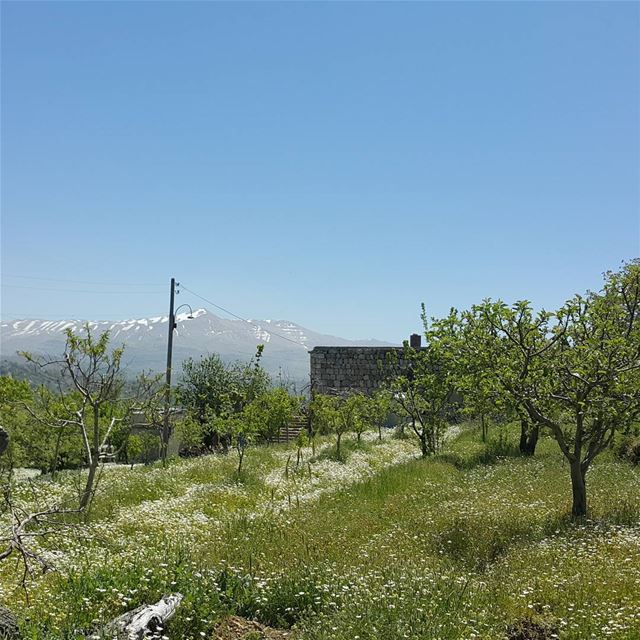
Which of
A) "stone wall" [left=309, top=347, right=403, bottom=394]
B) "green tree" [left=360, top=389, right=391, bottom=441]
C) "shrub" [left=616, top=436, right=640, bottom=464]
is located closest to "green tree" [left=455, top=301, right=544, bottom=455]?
"shrub" [left=616, top=436, right=640, bottom=464]

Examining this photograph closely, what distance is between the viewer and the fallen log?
5934 mm

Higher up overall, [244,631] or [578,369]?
[578,369]

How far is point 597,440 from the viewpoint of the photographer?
11.5 meters

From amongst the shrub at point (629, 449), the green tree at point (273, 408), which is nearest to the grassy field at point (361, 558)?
the shrub at point (629, 449)

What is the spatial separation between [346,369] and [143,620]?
32451 mm

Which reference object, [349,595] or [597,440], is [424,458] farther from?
[349,595]

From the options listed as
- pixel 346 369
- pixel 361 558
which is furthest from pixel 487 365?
pixel 346 369

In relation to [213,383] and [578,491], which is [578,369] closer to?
[578,491]

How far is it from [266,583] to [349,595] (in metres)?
1.26

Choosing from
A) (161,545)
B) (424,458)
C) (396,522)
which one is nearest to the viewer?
(161,545)

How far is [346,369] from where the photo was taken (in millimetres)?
38438

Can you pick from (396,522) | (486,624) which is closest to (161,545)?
(396,522)

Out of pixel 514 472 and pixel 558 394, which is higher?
pixel 558 394

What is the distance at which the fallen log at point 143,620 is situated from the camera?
593 cm
